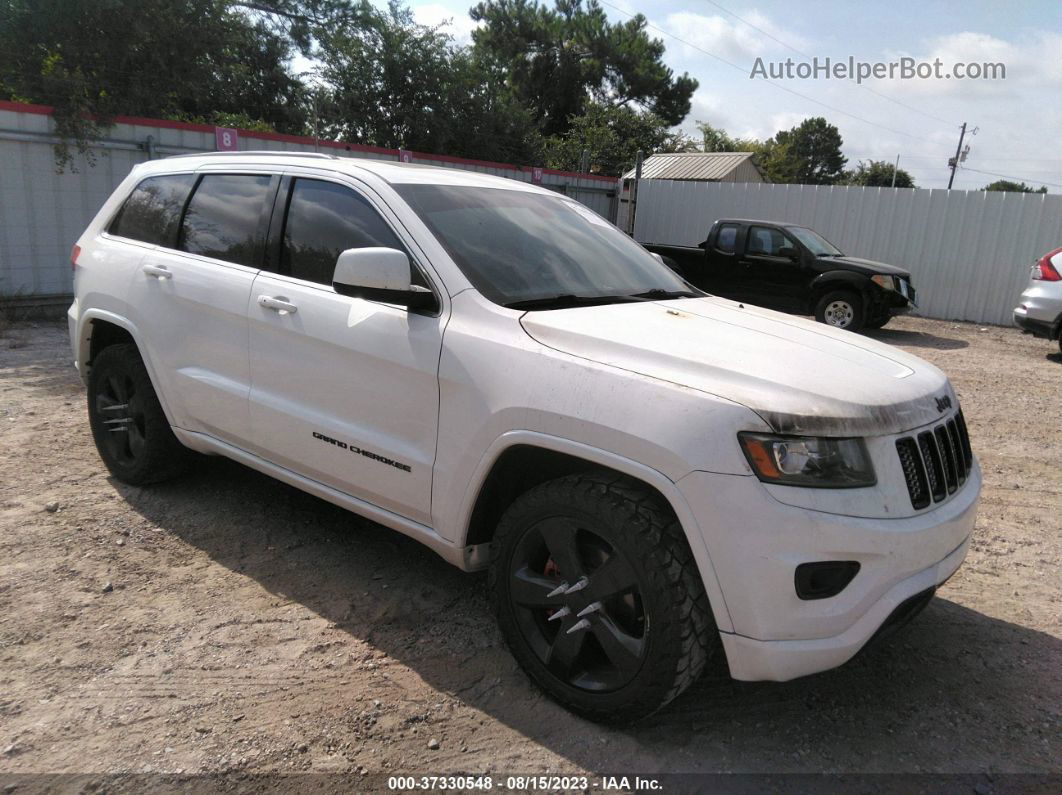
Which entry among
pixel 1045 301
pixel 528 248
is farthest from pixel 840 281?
pixel 528 248

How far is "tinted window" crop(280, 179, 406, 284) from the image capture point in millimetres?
3299

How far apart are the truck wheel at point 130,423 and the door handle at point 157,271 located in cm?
50

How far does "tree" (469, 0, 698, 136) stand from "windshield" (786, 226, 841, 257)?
30.6m

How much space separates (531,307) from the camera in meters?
2.94

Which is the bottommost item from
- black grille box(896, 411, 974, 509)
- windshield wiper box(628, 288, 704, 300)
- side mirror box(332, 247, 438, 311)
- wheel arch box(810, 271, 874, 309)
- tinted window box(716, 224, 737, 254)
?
wheel arch box(810, 271, 874, 309)

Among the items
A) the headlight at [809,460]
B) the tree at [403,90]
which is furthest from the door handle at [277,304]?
the tree at [403,90]

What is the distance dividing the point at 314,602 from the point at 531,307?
5.26ft

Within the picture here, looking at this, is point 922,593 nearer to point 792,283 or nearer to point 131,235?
point 131,235

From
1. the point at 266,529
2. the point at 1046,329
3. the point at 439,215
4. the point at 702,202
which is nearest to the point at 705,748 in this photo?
the point at 439,215

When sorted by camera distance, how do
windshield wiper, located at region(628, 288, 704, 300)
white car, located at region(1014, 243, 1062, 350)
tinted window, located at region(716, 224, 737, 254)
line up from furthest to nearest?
tinted window, located at region(716, 224, 737, 254) → white car, located at region(1014, 243, 1062, 350) → windshield wiper, located at region(628, 288, 704, 300)

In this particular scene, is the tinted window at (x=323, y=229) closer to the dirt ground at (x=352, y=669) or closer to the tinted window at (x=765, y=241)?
the dirt ground at (x=352, y=669)

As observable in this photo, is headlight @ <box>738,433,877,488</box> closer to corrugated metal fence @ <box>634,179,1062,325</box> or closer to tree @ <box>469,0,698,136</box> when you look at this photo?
corrugated metal fence @ <box>634,179,1062,325</box>

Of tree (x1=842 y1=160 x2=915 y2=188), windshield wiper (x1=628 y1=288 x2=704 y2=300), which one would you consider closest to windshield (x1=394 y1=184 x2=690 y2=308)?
windshield wiper (x1=628 y1=288 x2=704 y2=300)

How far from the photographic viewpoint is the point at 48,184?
32.5 ft
